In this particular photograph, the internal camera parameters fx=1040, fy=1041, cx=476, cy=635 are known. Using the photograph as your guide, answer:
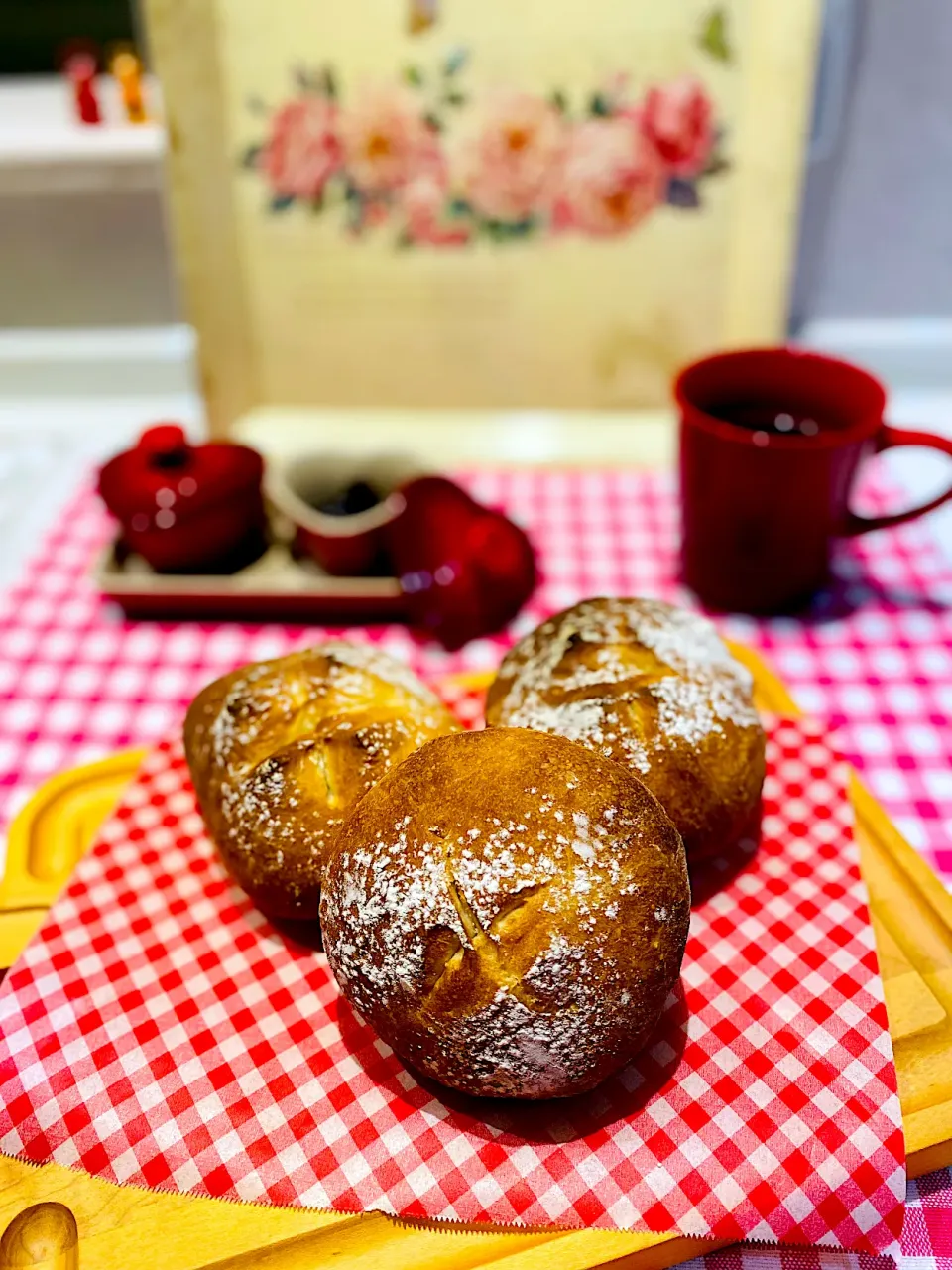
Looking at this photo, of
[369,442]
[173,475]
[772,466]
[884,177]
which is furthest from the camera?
[884,177]

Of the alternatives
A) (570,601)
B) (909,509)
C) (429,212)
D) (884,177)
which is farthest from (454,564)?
(884,177)

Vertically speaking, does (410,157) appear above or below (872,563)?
above

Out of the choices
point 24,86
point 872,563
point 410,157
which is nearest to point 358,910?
point 872,563

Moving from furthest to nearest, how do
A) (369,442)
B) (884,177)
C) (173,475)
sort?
(884,177)
(369,442)
(173,475)

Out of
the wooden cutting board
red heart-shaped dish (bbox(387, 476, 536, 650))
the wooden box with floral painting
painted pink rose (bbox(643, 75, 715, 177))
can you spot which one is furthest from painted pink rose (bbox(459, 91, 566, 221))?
the wooden cutting board

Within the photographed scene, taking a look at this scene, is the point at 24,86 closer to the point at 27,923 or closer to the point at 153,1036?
the point at 27,923

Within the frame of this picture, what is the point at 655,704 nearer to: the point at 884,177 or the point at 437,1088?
the point at 437,1088

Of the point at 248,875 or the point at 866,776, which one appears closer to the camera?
the point at 248,875
